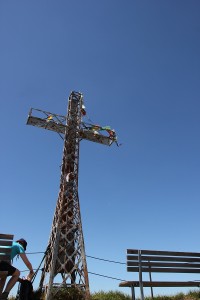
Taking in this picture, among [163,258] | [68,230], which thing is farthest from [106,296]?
[163,258]

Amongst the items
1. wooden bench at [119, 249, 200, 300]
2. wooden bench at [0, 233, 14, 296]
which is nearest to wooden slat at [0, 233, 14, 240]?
wooden bench at [0, 233, 14, 296]

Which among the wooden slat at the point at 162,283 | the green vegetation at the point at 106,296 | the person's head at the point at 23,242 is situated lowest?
the green vegetation at the point at 106,296

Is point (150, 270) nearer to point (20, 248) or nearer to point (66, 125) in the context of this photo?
point (20, 248)

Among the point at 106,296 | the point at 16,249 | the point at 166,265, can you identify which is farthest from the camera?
the point at 106,296

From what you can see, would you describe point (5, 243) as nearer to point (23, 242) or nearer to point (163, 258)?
point (23, 242)

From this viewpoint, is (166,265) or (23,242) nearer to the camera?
(23,242)

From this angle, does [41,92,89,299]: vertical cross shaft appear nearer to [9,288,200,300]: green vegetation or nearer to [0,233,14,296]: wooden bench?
[9,288,200,300]: green vegetation

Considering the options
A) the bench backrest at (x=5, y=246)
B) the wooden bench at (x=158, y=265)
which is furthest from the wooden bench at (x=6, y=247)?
the wooden bench at (x=158, y=265)

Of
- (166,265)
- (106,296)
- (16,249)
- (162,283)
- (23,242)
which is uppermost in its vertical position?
(23,242)

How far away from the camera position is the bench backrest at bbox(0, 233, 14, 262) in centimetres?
726

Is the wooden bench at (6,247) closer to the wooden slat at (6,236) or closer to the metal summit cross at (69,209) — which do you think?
the wooden slat at (6,236)

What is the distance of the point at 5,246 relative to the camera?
7.44 m

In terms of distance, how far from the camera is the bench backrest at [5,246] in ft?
23.8

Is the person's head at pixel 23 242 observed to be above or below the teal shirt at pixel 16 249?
above
